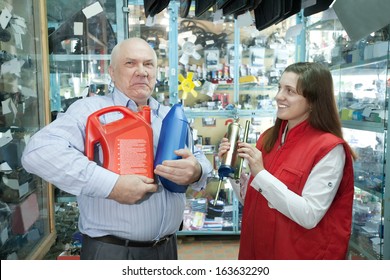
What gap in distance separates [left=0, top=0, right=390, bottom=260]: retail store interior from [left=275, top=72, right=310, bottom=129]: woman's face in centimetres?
22

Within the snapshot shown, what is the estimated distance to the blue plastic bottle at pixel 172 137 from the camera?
1.28 m

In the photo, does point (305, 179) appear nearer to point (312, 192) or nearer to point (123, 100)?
point (312, 192)

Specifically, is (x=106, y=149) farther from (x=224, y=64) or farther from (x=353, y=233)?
(x=224, y=64)

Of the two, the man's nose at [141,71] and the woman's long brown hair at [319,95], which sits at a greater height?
→ the man's nose at [141,71]

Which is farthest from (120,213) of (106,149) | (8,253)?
(8,253)

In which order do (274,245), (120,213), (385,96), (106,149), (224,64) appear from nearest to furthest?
(106,149)
(120,213)
(274,245)
(385,96)
(224,64)

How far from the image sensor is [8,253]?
2217 millimetres

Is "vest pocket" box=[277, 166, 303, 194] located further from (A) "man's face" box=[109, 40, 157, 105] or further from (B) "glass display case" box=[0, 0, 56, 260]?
(B) "glass display case" box=[0, 0, 56, 260]

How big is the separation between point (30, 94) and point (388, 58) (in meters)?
2.52

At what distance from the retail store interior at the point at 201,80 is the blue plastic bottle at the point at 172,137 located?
0.42 metres

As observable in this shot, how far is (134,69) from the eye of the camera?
145 cm

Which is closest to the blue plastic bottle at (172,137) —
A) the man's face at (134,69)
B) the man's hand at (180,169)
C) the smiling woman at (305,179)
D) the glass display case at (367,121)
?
the man's hand at (180,169)

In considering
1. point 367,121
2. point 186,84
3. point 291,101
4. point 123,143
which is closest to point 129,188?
point 123,143

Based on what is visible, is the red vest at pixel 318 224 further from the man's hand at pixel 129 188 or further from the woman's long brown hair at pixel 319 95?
the man's hand at pixel 129 188
